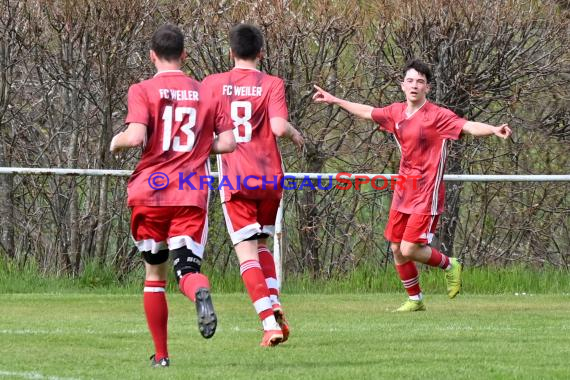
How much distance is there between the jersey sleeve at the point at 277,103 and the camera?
8219 millimetres

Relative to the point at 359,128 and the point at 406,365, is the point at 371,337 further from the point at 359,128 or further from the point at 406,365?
the point at 359,128

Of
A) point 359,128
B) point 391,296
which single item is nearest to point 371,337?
point 391,296

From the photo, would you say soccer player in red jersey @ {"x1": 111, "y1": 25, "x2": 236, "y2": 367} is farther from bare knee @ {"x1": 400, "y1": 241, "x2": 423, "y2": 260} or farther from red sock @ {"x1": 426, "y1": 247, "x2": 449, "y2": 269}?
red sock @ {"x1": 426, "y1": 247, "x2": 449, "y2": 269}

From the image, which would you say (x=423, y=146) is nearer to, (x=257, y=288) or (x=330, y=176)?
(x=330, y=176)

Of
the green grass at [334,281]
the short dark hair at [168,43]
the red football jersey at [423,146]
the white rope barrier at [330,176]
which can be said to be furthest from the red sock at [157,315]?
the green grass at [334,281]

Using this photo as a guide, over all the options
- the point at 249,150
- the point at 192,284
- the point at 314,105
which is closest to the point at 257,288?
the point at 249,150

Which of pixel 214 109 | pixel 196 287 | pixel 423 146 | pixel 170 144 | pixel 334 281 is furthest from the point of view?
pixel 334 281

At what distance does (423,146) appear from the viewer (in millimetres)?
10539

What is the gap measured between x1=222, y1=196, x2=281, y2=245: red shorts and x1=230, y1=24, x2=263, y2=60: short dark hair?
37.9 inches

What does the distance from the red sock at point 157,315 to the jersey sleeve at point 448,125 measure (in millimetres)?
4056

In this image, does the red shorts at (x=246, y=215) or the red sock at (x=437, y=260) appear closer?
the red shorts at (x=246, y=215)

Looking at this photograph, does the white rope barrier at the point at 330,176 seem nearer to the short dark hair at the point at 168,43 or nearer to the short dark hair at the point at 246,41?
the short dark hair at the point at 246,41

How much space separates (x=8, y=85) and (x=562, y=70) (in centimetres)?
625

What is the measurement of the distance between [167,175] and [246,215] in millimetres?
1629
